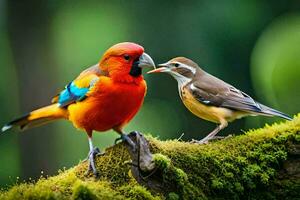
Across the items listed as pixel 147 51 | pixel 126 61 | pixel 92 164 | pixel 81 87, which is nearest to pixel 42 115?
pixel 81 87


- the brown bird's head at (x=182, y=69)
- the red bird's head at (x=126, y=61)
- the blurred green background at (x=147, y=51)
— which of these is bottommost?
the blurred green background at (x=147, y=51)

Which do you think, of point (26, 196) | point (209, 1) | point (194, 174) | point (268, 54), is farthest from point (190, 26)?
point (26, 196)

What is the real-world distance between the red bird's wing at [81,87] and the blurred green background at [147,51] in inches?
143

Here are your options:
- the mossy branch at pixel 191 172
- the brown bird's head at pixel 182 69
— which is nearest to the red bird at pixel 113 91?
the mossy branch at pixel 191 172

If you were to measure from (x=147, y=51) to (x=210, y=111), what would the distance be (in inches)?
180

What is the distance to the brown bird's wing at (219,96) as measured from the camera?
620 centimetres

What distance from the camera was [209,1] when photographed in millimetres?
10586

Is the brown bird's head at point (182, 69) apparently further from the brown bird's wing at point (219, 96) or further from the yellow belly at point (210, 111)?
the yellow belly at point (210, 111)

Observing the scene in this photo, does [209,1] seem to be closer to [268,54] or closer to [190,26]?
[190,26]

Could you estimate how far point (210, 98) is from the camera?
6.20 meters

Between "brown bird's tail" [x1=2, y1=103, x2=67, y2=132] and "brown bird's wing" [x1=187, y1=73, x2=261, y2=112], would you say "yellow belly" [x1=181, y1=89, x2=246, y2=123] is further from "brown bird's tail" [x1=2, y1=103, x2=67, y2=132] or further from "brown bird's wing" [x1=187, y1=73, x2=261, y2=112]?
"brown bird's tail" [x1=2, y1=103, x2=67, y2=132]

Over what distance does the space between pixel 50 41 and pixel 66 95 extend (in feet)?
15.1

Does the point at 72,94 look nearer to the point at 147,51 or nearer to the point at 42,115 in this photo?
the point at 42,115

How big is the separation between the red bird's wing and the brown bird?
2.91 ft
